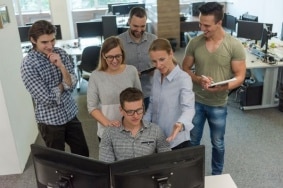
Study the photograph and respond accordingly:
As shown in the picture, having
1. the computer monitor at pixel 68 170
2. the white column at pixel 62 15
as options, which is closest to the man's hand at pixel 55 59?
the computer monitor at pixel 68 170

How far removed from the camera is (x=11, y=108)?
3.09 meters

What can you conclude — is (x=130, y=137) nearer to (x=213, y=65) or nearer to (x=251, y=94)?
(x=213, y=65)

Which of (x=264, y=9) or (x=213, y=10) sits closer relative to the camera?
(x=213, y=10)

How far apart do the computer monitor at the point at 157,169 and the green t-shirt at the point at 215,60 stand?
3.81 ft

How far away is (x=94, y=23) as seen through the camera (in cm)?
661

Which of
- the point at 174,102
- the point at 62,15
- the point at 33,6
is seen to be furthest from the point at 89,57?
the point at 33,6

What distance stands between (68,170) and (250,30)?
16.1 ft

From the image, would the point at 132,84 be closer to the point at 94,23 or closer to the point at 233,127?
the point at 233,127

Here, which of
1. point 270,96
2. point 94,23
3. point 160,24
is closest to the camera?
point 270,96

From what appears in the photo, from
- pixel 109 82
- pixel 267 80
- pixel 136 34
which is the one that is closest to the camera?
pixel 109 82

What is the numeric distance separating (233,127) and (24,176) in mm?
2665

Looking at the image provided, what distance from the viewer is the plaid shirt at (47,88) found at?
2158 millimetres

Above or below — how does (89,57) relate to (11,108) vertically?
above

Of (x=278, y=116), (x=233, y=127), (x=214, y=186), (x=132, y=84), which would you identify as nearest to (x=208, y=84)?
(x=132, y=84)
